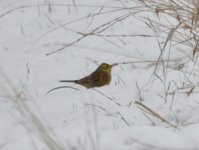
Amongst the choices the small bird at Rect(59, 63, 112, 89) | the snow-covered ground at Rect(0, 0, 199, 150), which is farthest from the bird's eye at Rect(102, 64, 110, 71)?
the snow-covered ground at Rect(0, 0, 199, 150)

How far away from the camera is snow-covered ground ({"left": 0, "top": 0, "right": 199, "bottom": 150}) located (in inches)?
126

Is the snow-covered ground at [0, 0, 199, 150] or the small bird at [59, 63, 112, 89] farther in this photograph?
the small bird at [59, 63, 112, 89]

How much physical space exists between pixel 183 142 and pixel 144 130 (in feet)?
0.72

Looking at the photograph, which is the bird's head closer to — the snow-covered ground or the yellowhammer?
the yellowhammer

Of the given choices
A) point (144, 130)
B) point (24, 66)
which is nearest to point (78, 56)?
point (24, 66)

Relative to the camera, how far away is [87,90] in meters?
4.26

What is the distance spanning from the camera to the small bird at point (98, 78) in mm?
4240

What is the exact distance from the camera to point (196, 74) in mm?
4098

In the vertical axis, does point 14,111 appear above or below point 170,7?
below

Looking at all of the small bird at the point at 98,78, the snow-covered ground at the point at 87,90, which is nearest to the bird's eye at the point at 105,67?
the small bird at the point at 98,78

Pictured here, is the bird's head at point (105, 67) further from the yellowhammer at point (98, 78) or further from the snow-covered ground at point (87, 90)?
the snow-covered ground at point (87, 90)

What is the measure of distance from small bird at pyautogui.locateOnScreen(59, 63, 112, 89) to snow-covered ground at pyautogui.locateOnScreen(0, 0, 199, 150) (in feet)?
0.14

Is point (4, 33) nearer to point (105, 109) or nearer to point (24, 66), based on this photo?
point (24, 66)

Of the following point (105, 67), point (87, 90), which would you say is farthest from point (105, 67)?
point (87, 90)
